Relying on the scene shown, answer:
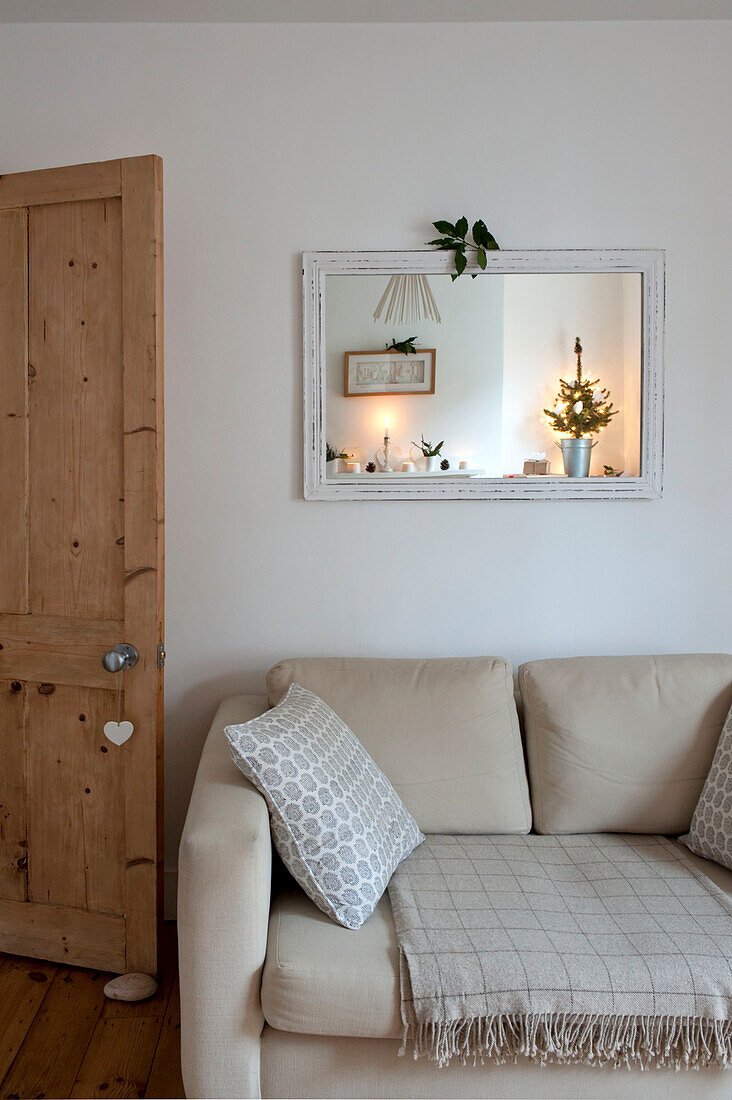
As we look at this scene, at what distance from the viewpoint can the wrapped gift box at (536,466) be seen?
91.4 inches

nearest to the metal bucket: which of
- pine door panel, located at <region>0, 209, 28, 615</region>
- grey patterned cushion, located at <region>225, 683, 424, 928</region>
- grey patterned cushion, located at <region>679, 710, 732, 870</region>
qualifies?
grey patterned cushion, located at <region>679, 710, 732, 870</region>

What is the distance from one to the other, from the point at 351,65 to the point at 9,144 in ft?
3.36

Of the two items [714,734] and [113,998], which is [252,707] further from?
[714,734]

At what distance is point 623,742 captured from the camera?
2033 mm

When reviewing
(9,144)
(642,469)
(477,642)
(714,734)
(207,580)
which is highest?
(9,144)

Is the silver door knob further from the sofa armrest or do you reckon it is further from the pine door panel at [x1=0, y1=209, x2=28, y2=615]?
the sofa armrest

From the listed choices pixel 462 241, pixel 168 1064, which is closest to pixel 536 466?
pixel 462 241

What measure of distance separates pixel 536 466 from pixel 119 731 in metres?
1.38

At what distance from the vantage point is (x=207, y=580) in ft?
7.72

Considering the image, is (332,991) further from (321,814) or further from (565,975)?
(565,975)

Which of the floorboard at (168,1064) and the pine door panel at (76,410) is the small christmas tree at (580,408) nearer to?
the pine door panel at (76,410)

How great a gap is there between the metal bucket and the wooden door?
1.16m

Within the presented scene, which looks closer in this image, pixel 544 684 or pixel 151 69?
pixel 544 684

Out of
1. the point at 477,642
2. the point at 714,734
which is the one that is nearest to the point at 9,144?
the point at 477,642
